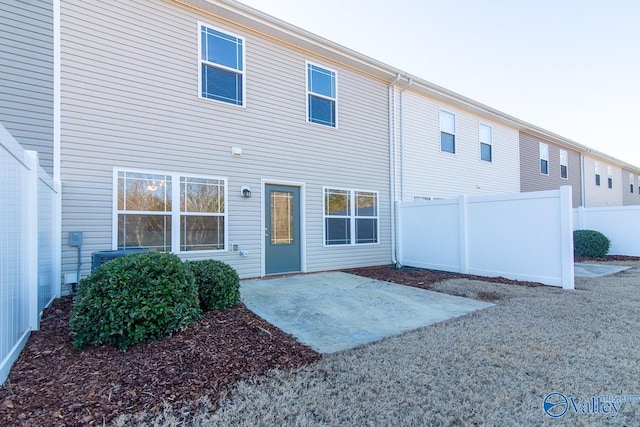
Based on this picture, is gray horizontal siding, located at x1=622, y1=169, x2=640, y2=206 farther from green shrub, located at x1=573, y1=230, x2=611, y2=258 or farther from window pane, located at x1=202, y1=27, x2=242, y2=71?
window pane, located at x1=202, y1=27, x2=242, y2=71

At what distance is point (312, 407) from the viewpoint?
223 centimetres

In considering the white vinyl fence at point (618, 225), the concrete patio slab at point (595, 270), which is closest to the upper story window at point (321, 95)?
the concrete patio slab at point (595, 270)

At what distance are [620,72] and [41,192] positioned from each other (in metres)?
16.7

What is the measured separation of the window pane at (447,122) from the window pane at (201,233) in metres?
8.18

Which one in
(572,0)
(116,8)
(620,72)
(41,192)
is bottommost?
(41,192)

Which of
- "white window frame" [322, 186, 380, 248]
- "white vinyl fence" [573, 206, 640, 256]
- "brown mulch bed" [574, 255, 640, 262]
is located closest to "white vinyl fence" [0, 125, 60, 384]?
Result: "white window frame" [322, 186, 380, 248]

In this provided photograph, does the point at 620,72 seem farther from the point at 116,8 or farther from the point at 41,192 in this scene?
the point at 41,192

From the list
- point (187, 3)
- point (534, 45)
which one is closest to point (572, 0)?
point (534, 45)

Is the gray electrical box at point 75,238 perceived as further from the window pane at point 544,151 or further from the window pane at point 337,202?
the window pane at point 544,151

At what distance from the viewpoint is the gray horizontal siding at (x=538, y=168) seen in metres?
13.8

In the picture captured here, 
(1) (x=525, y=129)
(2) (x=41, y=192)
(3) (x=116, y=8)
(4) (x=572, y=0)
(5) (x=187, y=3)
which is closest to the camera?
(2) (x=41, y=192)

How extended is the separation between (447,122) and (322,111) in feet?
17.2

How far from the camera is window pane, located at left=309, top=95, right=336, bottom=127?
7.93m

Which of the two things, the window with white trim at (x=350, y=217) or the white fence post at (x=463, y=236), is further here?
the window with white trim at (x=350, y=217)
